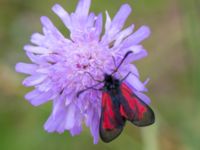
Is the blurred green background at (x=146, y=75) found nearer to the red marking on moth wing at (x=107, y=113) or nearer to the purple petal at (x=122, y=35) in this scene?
the purple petal at (x=122, y=35)

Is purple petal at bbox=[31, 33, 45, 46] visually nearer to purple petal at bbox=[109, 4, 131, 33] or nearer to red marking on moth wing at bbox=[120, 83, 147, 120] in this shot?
purple petal at bbox=[109, 4, 131, 33]

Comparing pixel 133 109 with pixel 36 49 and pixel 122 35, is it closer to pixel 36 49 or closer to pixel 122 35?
pixel 122 35

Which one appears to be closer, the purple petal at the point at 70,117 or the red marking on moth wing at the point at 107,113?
the red marking on moth wing at the point at 107,113

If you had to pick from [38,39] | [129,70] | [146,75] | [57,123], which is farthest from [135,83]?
[146,75]

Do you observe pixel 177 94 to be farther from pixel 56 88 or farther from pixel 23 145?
pixel 56 88

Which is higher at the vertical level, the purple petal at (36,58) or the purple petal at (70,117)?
the purple petal at (36,58)

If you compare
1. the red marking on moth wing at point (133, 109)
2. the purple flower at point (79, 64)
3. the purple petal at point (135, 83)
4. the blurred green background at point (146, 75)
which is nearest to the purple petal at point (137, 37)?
the purple flower at point (79, 64)
